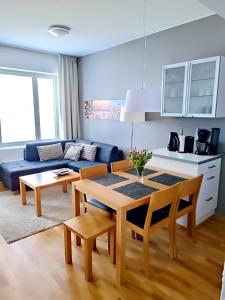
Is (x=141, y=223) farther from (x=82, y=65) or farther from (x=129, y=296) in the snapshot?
(x=82, y=65)

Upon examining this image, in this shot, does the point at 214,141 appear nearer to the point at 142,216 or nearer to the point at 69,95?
the point at 142,216

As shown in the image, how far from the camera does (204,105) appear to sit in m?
2.72

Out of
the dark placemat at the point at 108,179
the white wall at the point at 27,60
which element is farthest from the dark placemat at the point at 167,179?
the white wall at the point at 27,60

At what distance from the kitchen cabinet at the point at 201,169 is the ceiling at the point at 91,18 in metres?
1.78

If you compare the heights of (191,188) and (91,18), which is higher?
(91,18)

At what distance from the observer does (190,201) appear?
237 cm

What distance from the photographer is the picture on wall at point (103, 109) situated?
430cm

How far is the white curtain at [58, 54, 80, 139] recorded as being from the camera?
16.1ft

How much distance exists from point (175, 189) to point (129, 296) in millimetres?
951

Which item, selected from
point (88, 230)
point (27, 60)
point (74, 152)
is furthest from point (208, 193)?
point (27, 60)

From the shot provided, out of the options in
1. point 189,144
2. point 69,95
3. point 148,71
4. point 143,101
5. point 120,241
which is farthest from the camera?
point 69,95

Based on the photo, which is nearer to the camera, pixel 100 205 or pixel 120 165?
pixel 100 205

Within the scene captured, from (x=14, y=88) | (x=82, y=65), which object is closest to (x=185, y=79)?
(x=82, y=65)

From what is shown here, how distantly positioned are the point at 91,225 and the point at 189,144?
1794mm
